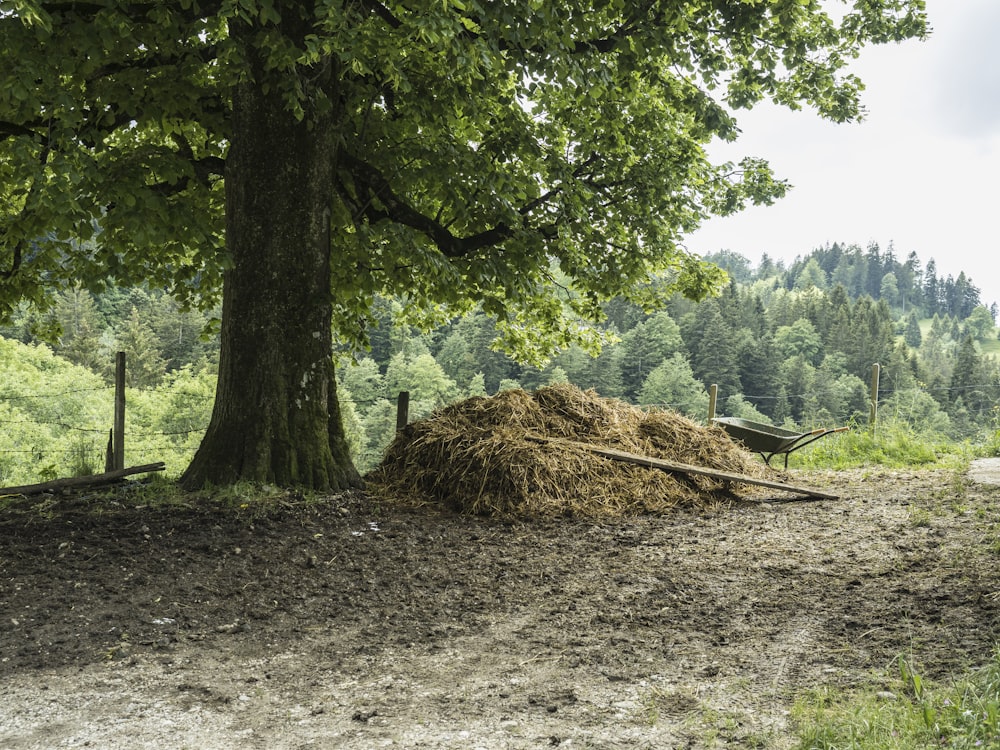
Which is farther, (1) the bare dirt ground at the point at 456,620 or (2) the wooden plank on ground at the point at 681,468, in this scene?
(2) the wooden plank on ground at the point at 681,468

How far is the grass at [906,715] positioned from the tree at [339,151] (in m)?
4.82

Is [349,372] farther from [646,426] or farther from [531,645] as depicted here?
[531,645]

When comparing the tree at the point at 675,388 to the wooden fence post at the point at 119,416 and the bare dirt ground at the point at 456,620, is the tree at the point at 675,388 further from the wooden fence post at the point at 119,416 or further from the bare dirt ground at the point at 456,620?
the bare dirt ground at the point at 456,620

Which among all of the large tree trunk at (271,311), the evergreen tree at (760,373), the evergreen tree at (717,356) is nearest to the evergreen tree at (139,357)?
the evergreen tree at (717,356)

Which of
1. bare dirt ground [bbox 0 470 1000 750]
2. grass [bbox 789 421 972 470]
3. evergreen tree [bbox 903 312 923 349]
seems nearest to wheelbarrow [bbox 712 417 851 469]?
grass [bbox 789 421 972 470]

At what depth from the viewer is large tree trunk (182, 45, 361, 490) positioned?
8117 mm

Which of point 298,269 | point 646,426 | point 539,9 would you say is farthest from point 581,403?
point 539,9

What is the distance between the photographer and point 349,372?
70750mm

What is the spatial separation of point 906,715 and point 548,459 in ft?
18.2

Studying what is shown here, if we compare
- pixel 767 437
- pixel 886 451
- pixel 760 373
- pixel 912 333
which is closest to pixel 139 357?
pixel 760 373

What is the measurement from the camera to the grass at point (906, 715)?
112 inches

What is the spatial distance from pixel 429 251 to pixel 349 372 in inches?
2485

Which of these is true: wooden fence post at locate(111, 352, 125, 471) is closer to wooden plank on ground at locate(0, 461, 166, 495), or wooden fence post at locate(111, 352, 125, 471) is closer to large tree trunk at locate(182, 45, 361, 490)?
wooden plank on ground at locate(0, 461, 166, 495)

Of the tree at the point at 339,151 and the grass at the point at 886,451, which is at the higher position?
the tree at the point at 339,151
